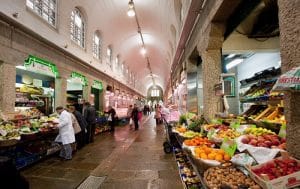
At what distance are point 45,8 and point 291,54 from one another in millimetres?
7735

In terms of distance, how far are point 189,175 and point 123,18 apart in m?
11.3

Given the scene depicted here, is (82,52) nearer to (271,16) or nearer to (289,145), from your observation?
(271,16)

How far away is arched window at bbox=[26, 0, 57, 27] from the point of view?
682 centimetres

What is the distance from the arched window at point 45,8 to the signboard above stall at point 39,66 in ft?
4.68

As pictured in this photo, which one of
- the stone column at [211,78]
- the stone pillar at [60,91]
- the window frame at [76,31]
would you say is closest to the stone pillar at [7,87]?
the stone pillar at [60,91]

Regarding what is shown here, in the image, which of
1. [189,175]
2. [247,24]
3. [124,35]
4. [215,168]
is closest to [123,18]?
[124,35]

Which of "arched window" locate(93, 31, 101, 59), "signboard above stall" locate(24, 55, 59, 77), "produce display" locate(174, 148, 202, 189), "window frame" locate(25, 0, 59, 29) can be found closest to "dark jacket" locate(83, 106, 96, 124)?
"signboard above stall" locate(24, 55, 59, 77)

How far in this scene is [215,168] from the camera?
7.28ft

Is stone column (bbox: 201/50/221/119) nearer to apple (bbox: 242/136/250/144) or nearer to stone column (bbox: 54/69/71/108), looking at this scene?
apple (bbox: 242/136/250/144)

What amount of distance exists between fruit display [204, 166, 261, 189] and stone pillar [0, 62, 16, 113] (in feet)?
18.1

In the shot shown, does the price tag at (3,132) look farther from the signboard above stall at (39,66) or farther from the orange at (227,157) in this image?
the orange at (227,157)

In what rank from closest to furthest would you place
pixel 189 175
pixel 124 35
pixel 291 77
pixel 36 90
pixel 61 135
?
1. pixel 291 77
2. pixel 189 175
3. pixel 61 135
4. pixel 36 90
5. pixel 124 35

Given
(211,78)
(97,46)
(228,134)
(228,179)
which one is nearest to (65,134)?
Result: (211,78)

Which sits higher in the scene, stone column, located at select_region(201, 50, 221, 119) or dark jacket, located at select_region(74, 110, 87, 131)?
stone column, located at select_region(201, 50, 221, 119)
